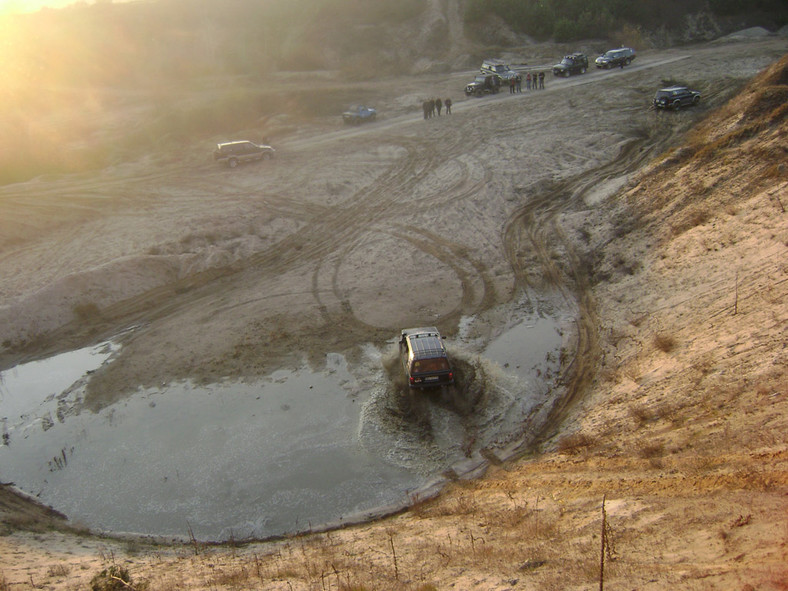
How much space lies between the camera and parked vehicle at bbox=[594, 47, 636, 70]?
148ft

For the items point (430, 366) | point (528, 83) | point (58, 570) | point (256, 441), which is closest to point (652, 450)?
point (430, 366)

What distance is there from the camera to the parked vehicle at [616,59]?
45.2m

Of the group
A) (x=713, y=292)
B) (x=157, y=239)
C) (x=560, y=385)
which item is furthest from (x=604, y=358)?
(x=157, y=239)

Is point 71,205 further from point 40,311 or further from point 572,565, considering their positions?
point 572,565

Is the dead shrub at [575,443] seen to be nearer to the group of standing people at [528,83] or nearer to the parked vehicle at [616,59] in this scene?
the group of standing people at [528,83]

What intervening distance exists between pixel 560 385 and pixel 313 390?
296 inches

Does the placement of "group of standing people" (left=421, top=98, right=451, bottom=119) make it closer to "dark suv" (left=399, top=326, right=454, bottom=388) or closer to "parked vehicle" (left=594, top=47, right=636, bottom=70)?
"parked vehicle" (left=594, top=47, right=636, bottom=70)

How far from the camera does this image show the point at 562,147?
108 feet

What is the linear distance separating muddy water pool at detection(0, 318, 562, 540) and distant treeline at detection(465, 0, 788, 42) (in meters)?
46.8

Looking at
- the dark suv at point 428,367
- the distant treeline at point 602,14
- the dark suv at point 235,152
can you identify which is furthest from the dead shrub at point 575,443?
the distant treeline at point 602,14

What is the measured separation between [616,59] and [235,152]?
30.0 meters

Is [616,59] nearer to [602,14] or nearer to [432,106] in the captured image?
[602,14]

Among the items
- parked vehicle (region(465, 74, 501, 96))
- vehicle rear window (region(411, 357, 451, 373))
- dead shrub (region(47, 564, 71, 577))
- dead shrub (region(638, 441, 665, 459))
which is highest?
parked vehicle (region(465, 74, 501, 96))

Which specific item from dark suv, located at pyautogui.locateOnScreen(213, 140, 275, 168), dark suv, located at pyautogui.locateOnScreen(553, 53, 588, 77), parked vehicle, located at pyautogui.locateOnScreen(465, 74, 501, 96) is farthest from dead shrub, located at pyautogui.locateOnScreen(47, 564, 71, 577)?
dark suv, located at pyautogui.locateOnScreen(553, 53, 588, 77)
